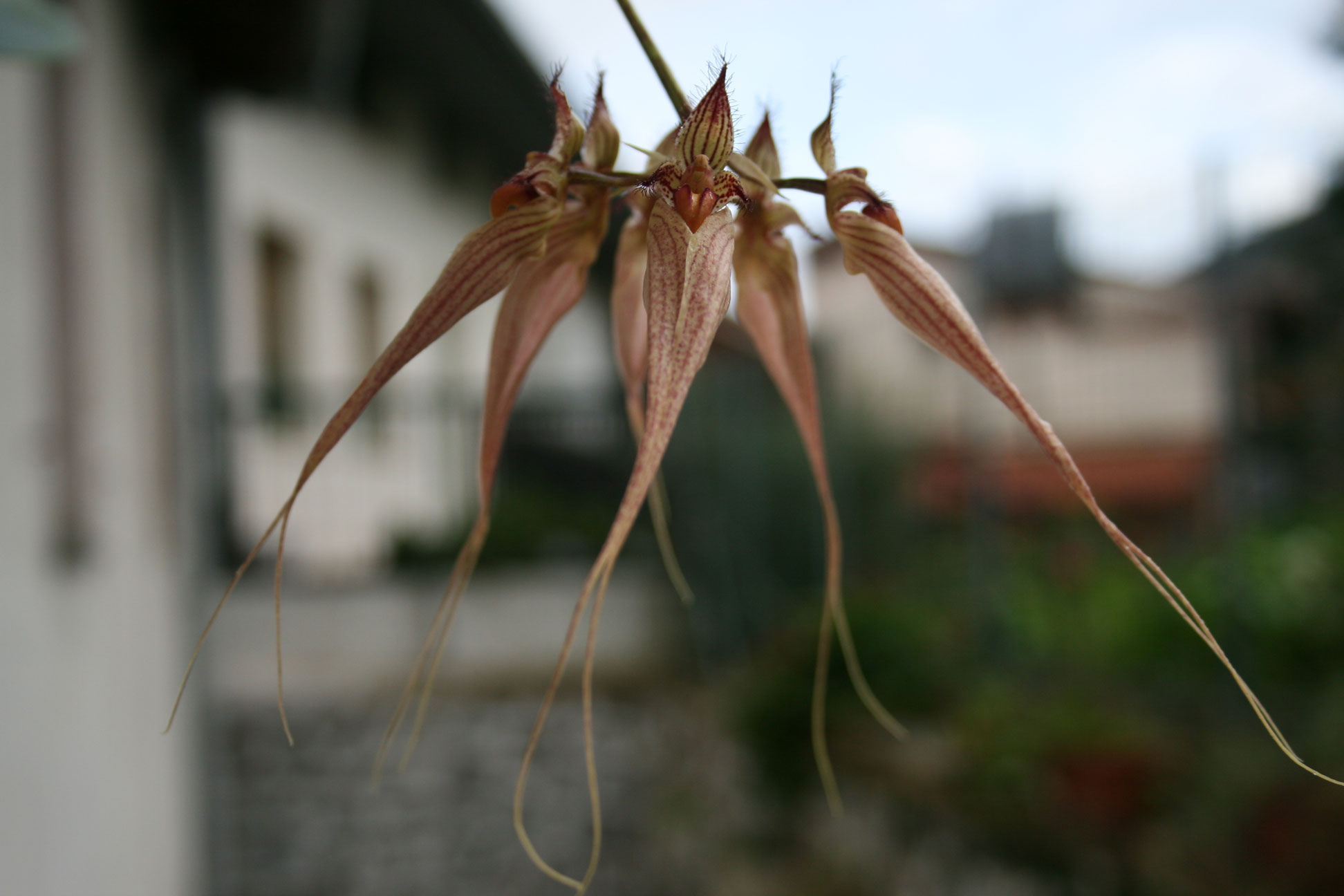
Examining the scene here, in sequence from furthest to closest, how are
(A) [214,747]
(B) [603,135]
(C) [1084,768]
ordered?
(C) [1084,768]
(A) [214,747]
(B) [603,135]

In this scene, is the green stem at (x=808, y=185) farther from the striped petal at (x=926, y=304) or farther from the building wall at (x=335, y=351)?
the building wall at (x=335, y=351)

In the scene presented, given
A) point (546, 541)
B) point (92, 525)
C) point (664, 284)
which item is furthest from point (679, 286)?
point (546, 541)

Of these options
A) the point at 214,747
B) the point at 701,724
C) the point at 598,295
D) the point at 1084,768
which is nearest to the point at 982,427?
the point at 1084,768

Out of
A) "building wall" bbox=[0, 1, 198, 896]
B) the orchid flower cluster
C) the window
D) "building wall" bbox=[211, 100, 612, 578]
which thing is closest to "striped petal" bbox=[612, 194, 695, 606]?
the orchid flower cluster

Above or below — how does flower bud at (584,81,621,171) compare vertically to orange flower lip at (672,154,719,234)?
above

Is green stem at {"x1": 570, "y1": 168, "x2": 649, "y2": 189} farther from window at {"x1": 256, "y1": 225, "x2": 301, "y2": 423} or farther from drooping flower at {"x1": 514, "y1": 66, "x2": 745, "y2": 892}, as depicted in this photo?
window at {"x1": 256, "y1": 225, "x2": 301, "y2": 423}

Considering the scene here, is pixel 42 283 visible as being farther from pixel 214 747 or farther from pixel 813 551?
pixel 813 551
